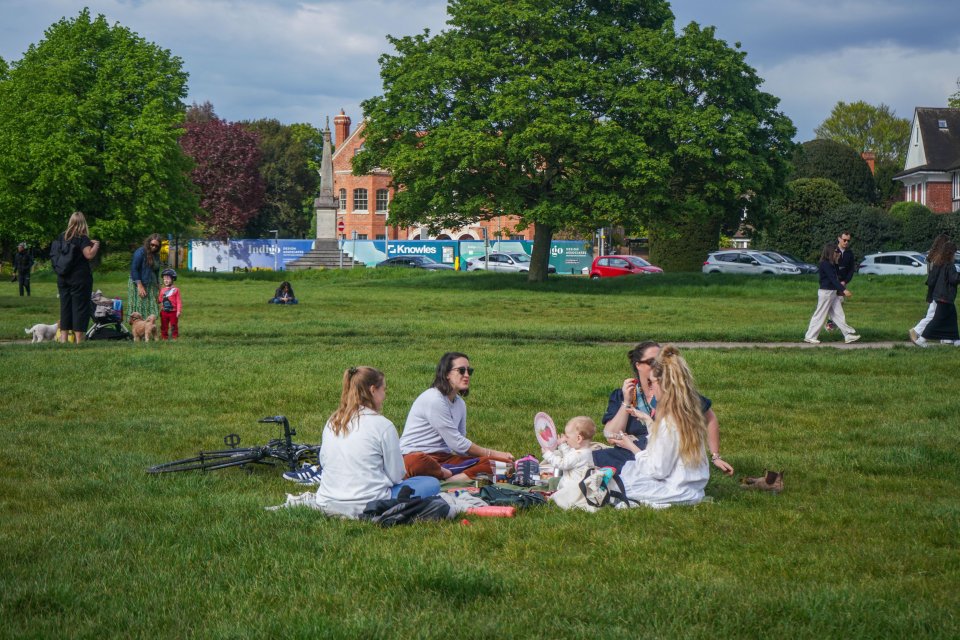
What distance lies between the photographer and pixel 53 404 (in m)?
12.1

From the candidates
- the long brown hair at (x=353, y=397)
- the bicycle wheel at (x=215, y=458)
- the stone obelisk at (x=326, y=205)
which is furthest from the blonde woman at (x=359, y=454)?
the stone obelisk at (x=326, y=205)

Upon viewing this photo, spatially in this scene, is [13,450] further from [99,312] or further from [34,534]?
[99,312]

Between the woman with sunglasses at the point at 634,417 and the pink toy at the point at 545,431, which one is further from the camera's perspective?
the pink toy at the point at 545,431

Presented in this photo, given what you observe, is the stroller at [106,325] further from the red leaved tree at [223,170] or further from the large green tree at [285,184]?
the large green tree at [285,184]

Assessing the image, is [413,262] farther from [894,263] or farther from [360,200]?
[894,263]

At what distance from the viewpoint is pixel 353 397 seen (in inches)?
289

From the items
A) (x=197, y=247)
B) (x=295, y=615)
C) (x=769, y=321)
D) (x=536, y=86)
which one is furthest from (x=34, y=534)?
(x=197, y=247)

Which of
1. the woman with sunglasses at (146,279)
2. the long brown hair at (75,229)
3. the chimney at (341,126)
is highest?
the chimney at (341,126)

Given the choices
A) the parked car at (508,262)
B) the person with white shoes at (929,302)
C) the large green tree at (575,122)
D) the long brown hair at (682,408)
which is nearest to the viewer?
the long brown hair at (682,408)

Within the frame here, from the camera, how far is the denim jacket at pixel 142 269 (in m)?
17.8

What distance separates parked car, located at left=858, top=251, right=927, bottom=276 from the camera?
5222cm

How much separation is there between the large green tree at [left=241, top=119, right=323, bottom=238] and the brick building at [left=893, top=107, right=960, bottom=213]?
48.7 m

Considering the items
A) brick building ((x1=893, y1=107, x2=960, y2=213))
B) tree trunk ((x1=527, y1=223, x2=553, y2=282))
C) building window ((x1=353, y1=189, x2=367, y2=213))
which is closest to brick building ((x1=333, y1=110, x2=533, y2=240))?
building window ((x1=353, y1=189, x2=367, y2=213))

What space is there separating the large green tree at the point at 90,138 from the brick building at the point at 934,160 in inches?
2025
